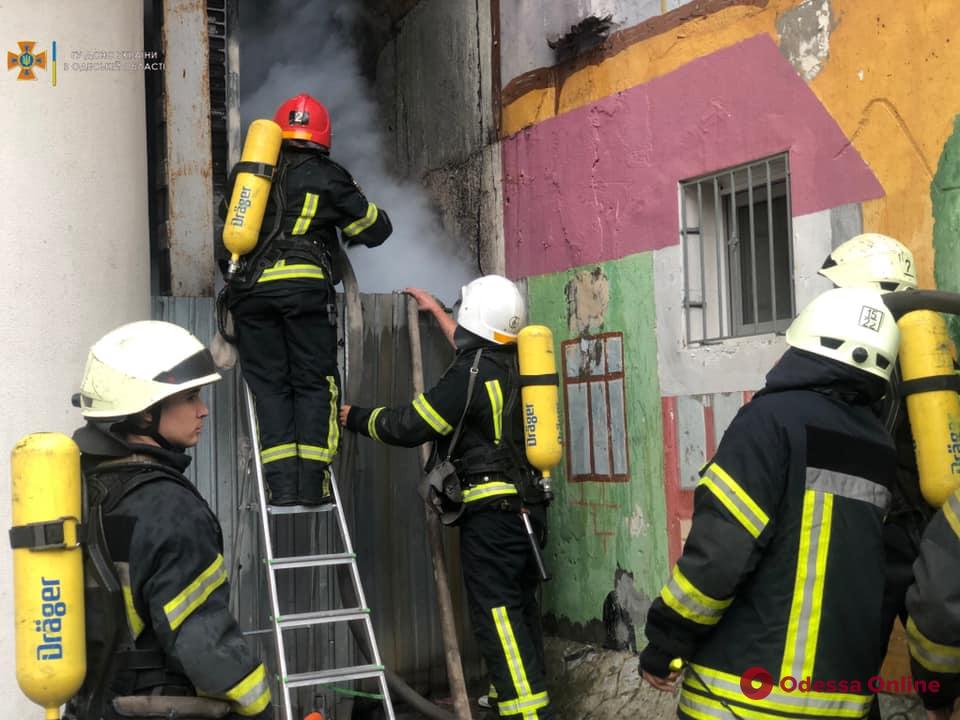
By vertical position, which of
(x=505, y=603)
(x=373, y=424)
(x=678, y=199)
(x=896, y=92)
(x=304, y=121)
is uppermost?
(x=304, y=121)

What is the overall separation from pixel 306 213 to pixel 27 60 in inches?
55.7

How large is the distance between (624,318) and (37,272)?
2906mm

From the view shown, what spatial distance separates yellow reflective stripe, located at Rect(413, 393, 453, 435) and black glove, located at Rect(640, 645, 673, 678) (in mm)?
2250

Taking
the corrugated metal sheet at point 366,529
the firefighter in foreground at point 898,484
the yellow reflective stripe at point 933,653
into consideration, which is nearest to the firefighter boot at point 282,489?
the corrugated metal sheet at point 366,529

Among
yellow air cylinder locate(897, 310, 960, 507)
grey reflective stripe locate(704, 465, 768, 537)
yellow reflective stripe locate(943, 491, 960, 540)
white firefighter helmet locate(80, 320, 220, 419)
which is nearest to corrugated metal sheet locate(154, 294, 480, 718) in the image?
white firefighter helmet locate(80, 320, 220, 419)

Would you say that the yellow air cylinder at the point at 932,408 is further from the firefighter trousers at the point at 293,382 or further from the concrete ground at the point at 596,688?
the firefighter trousers at the point at 293,382

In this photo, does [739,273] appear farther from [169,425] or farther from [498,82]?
[169,425]

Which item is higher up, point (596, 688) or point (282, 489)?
point (282, 489)

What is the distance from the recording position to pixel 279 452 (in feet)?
17.1

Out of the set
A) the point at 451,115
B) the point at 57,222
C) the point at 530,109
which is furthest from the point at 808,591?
the point at 451,115

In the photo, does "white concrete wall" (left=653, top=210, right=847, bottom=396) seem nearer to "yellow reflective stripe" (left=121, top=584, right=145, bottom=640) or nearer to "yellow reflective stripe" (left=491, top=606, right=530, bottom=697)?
"yellow reflective stripe" (left=491, top=606, right=530, bottom=697)

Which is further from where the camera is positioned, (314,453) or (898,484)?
(314,453)

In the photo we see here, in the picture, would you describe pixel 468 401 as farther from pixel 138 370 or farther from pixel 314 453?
pixel 138 370

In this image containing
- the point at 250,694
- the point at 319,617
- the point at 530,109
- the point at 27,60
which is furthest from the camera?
the point at 530,109
